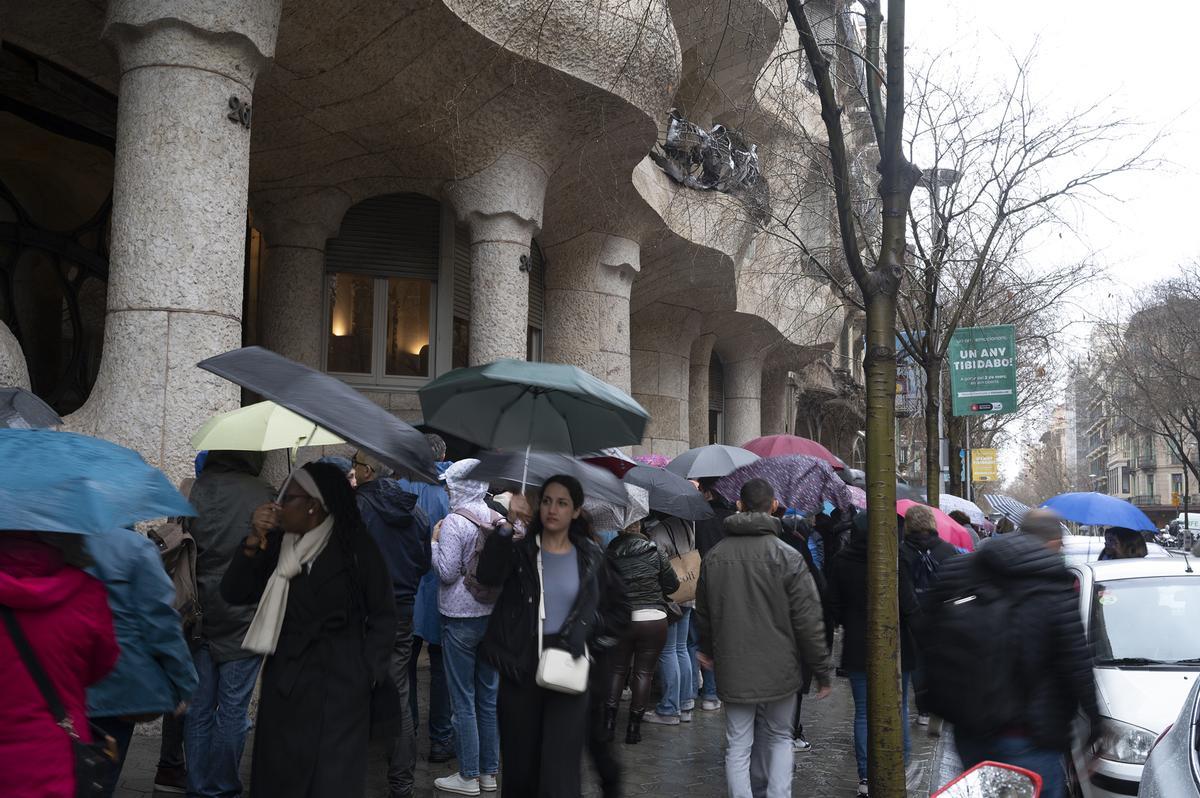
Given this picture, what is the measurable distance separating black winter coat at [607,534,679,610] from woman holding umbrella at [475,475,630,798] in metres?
2.71

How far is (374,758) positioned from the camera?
738 cm

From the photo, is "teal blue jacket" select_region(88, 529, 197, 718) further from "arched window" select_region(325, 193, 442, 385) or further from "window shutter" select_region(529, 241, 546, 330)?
"window shutter" select_region(529, 241, 546, 330)

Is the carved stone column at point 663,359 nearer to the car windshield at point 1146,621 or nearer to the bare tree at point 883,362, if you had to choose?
the car windshield at point 1146,621

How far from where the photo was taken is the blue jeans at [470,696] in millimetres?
6480

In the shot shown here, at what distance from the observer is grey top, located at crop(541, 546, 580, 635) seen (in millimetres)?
4821

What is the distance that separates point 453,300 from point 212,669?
30.6 feet

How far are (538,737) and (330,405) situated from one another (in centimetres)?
180

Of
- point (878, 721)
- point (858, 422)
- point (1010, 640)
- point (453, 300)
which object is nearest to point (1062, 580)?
point (1010, 640)

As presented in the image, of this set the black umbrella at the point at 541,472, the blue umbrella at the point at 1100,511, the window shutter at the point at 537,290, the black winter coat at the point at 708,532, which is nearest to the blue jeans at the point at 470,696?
the black umbrella at the point at 541,472

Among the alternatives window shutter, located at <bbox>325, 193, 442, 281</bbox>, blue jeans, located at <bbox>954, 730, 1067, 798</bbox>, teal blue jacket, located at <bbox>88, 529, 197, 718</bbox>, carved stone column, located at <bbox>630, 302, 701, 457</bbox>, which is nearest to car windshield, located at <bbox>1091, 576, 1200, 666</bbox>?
blue jeans, located at <bbox>954, 730, 1067, 798</bbox>

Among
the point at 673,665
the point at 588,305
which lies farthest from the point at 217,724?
the point at 588,305

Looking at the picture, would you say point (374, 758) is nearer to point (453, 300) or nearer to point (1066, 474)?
point (453, 300)

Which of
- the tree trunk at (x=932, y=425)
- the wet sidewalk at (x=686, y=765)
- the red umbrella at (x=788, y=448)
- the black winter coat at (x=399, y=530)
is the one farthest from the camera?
the tree trunk at (x=932, y=425)

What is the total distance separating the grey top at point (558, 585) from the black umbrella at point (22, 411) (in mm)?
3206
